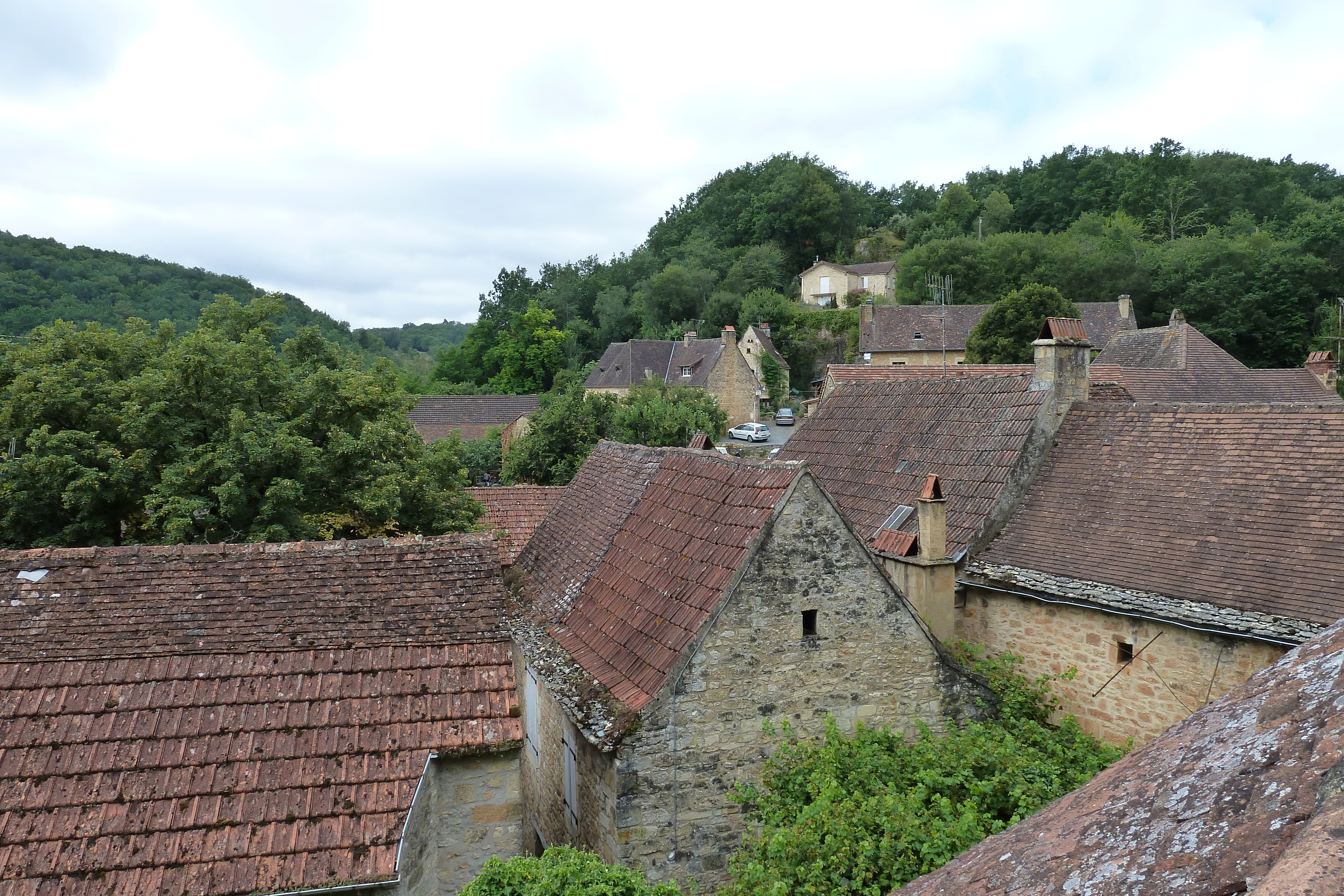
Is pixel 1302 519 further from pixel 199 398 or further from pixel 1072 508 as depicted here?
pixel 199 398

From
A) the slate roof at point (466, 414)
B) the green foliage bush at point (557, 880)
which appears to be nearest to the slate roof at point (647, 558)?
the green foliage bush at point (557, 880)

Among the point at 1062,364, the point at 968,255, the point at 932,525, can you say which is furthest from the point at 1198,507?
the point at 968,255

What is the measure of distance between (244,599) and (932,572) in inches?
356

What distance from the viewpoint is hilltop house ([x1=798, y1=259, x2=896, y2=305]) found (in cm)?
7738

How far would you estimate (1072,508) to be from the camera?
14.0 m

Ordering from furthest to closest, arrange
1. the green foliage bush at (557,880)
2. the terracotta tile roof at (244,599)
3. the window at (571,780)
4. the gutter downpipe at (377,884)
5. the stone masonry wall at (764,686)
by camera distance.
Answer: the window at (571,780) → the stone masonry wall at (764,686) → the terracotta tile roof at (244,599) → the gutter downpipe at (377,884) → the green foliage bush at (557,880)

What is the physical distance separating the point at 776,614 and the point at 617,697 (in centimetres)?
192

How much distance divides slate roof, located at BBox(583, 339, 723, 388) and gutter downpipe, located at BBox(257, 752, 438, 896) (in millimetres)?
54560

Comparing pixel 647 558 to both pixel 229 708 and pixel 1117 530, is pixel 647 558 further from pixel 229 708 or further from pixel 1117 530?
pixel 1117 530

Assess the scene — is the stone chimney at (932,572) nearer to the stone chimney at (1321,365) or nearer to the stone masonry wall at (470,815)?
the stone masonry wall at (470,815)

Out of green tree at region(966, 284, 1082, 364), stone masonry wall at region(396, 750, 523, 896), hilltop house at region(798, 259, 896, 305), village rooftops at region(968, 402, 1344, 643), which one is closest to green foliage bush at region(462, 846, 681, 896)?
stone masonry wall at region(396, 750, 523, 896)

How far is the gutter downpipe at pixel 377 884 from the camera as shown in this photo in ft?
20.7

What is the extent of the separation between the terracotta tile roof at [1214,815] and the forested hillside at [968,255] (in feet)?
185

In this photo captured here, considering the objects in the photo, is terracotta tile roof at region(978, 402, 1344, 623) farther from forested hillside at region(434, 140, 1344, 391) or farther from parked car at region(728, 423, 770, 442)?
forested hillside at region(434, 140, 1344, 391)
